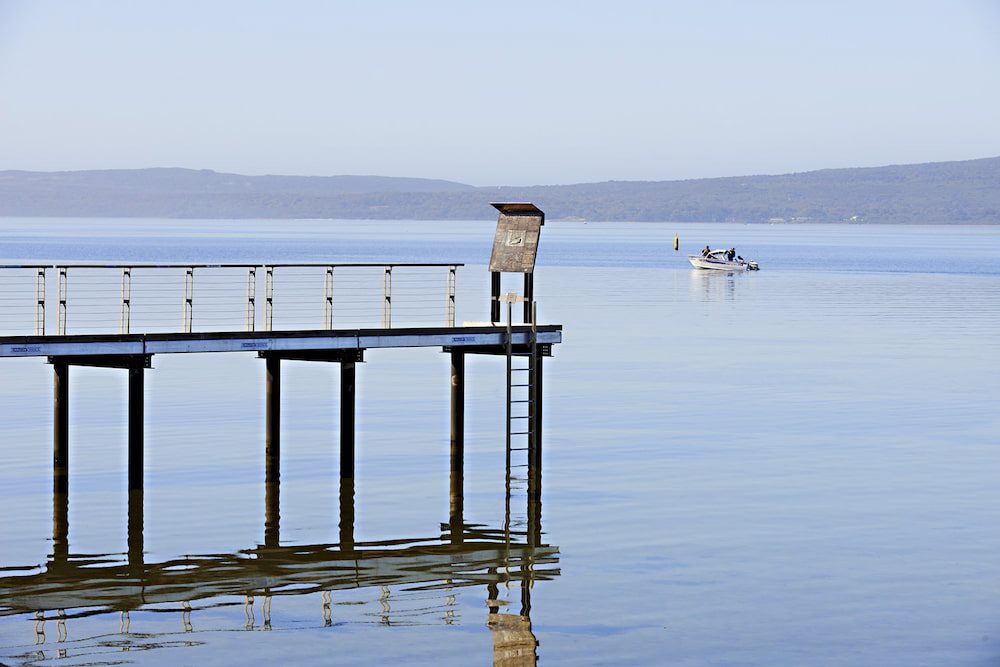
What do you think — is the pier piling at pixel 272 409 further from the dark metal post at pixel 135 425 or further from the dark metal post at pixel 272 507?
the dark metal post at pixel 135 425

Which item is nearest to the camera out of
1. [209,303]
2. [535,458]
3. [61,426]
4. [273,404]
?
[61,426]

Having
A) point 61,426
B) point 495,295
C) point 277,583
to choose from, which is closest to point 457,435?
point 495,295

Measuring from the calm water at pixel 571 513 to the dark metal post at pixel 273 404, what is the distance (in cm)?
82

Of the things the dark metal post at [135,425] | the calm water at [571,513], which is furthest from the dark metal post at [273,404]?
the dark metal post at [135,425]

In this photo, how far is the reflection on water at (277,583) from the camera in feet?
67.1

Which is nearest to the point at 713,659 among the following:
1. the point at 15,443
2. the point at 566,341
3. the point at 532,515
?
the point at 532,515

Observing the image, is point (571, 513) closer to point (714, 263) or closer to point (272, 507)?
point (272, 507)

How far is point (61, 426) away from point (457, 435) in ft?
23.7

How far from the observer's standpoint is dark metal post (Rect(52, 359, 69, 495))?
2712 cm

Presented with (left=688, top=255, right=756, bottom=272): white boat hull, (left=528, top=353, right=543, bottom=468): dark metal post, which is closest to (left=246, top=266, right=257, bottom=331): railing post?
(left=528, top=353, right=543, bottom=468): dark metal post

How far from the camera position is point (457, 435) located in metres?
29.9

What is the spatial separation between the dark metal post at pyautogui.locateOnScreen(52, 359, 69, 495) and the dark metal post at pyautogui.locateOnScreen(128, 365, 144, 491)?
120 cm

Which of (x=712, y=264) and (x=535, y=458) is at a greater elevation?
(x=712, y=264)

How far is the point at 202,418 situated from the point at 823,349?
96.6 feet
